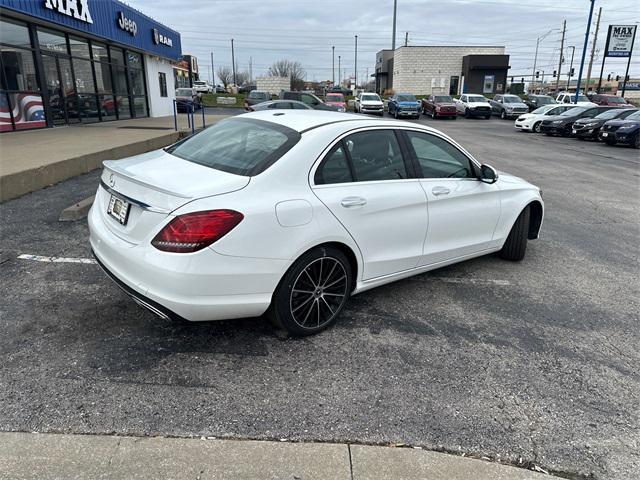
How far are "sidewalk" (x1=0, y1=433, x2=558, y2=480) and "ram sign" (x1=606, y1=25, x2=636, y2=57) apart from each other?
4574 centimetres

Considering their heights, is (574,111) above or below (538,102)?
below

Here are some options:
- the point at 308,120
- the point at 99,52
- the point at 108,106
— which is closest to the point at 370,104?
the point at 108,106

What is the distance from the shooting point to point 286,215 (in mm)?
3057

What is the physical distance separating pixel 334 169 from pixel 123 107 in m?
20.2

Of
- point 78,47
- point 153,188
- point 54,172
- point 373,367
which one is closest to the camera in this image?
point 153,188

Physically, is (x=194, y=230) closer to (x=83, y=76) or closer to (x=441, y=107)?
(x=83, y=76)

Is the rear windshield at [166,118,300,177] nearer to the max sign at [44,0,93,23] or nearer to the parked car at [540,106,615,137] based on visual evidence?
the max sign at [44,0,93,23]

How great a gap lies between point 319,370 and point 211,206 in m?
1.29

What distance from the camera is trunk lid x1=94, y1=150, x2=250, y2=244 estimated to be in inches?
115

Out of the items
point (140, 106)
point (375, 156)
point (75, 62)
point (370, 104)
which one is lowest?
point (370, 104)

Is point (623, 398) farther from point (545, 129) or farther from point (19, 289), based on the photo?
point (545, 129)

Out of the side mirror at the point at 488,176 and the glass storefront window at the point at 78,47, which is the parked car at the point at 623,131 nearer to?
the side mirror at the point at 488,176

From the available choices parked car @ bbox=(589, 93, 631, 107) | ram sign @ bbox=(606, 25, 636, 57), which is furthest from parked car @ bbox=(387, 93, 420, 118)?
ram sign @ bbox=(606, 25, 636, 57)

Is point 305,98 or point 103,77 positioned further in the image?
point 305,98
